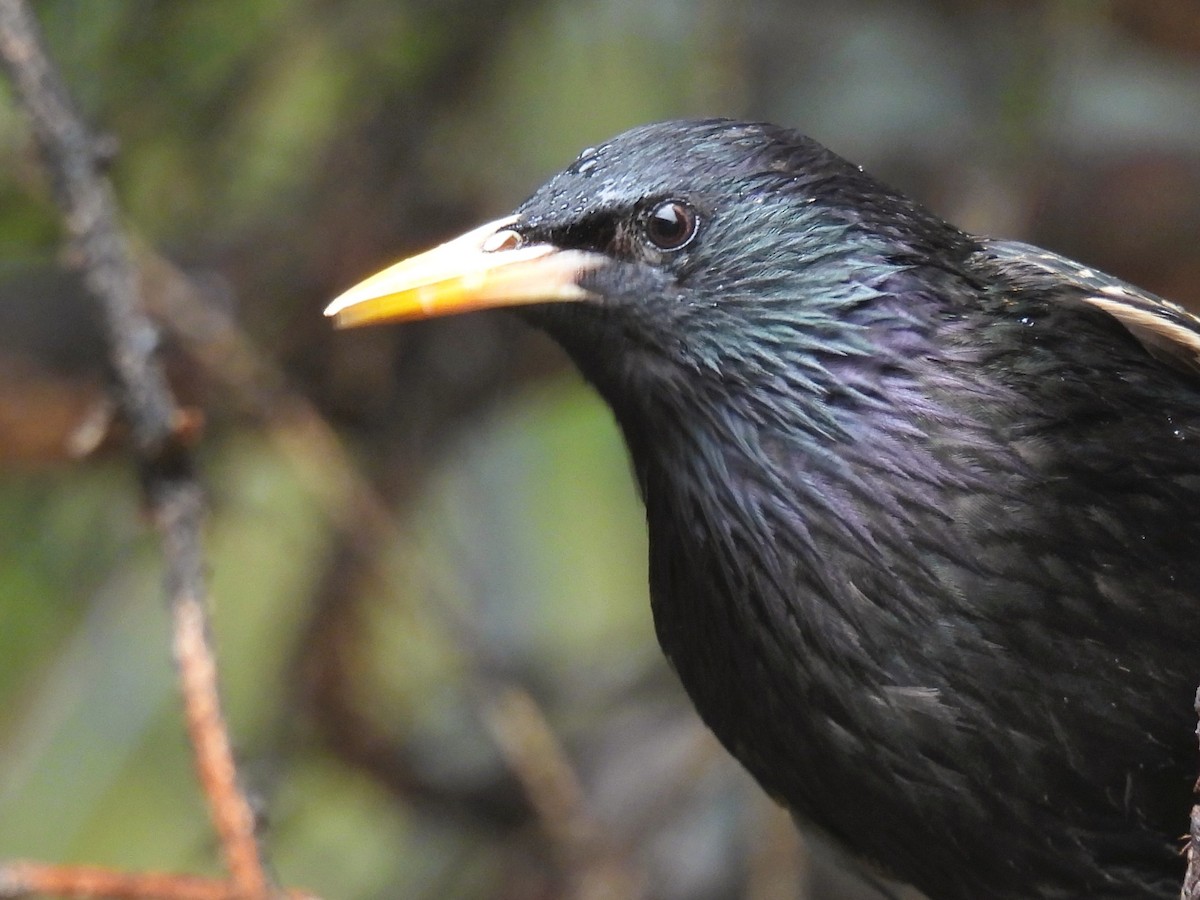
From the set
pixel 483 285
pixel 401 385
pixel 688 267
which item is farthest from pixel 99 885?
pixel 401 385

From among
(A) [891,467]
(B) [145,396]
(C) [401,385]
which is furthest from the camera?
(C) [401,385]

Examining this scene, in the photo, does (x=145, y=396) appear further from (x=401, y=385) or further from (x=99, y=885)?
(x=401, y=385)

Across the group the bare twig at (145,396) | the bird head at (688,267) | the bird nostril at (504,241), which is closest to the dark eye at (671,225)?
the bird head at (688,267)

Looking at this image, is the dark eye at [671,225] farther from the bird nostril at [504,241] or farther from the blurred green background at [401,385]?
the blurred green background at [401,385]

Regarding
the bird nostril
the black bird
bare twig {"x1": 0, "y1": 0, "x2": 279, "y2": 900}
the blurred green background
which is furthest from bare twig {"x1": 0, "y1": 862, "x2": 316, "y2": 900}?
the blurred green background

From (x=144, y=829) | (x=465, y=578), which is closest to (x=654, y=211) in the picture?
(x=465, y=578)

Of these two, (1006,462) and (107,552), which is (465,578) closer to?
(107,552)
